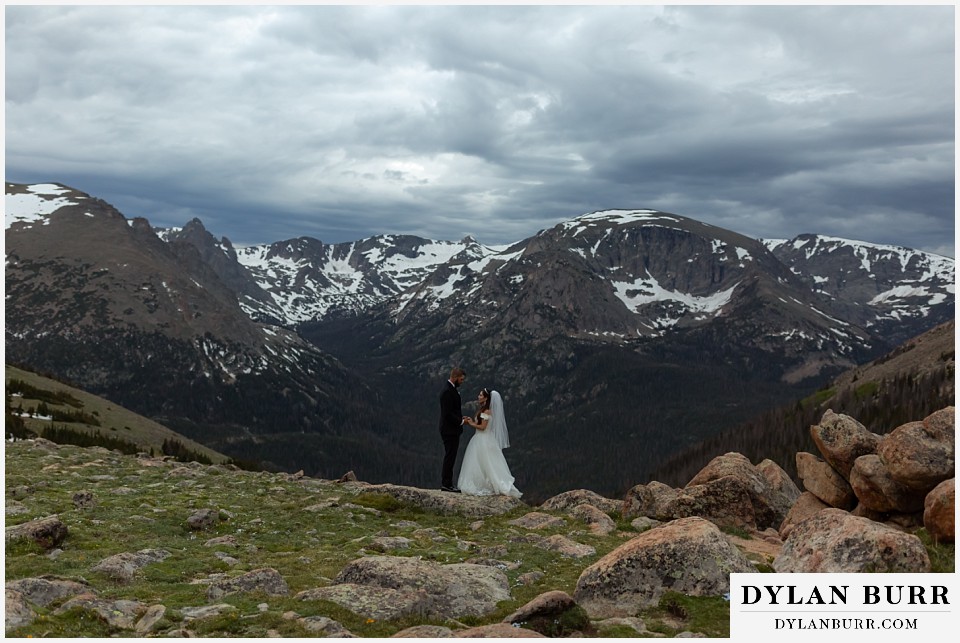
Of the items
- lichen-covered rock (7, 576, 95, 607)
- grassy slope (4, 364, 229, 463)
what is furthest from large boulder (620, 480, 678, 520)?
grassy slope (4, 364, 229, 463)

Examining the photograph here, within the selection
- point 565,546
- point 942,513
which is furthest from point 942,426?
point 565,546

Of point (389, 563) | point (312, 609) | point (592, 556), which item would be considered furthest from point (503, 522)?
point (312, 609)

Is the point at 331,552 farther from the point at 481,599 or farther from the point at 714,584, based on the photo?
the point at 714,584

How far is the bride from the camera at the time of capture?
33.8 m

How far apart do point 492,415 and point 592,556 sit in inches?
526

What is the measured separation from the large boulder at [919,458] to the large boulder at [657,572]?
1041cm

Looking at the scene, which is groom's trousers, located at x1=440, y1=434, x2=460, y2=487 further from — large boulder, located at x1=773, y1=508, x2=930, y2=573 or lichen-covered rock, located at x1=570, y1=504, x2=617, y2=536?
large boulder, located at x1=773, y1=508, x2=930, y2=573

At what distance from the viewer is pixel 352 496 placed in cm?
3259

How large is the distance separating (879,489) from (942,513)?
502cm

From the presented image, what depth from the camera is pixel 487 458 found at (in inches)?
1340

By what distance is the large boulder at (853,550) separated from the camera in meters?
15.7

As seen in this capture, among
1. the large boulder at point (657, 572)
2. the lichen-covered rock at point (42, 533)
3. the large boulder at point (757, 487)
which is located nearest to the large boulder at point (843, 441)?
the large boulder at point (757, 487)

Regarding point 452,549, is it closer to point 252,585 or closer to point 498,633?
point 252,585

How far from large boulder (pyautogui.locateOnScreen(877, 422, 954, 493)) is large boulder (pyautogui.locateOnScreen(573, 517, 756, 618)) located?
34.2ft
